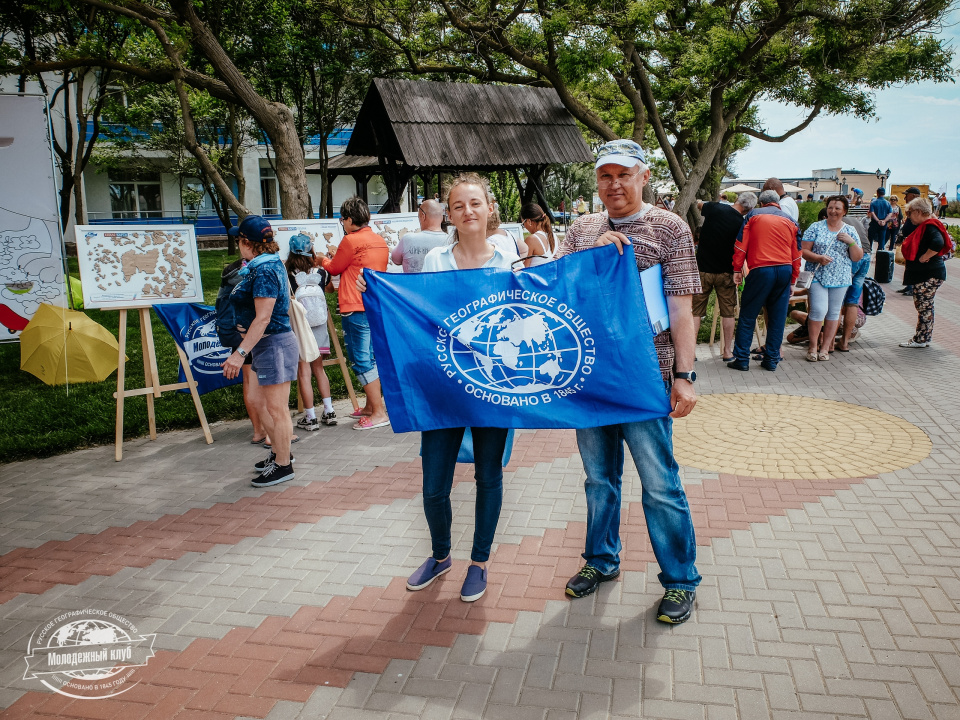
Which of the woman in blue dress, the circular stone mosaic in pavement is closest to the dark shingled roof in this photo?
the woman in blue dress

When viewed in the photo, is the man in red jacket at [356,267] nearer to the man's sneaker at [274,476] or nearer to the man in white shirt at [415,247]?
the man in white shirt at [415,247]

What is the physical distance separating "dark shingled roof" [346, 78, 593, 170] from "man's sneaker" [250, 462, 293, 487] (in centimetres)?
863

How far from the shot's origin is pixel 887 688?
2883 mm

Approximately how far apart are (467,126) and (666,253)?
39.2ft

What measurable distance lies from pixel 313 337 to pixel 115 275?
75.0 inches

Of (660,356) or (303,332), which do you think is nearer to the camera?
(660,356)

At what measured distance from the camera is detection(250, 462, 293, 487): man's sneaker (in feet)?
18.3

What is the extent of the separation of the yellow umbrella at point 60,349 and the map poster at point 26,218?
0.81 m

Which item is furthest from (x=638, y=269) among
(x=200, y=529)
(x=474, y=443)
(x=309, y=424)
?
(x=309, y=424)

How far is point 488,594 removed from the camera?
378 cm

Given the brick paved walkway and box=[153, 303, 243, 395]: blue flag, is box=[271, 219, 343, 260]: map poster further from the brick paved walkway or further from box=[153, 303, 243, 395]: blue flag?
the brick paved walkway

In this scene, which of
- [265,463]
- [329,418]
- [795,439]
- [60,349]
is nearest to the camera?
[265,463]

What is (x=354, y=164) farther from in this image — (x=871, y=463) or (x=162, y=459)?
(x=871, y=463)

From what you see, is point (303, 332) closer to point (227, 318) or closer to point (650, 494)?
point (227, 318)
